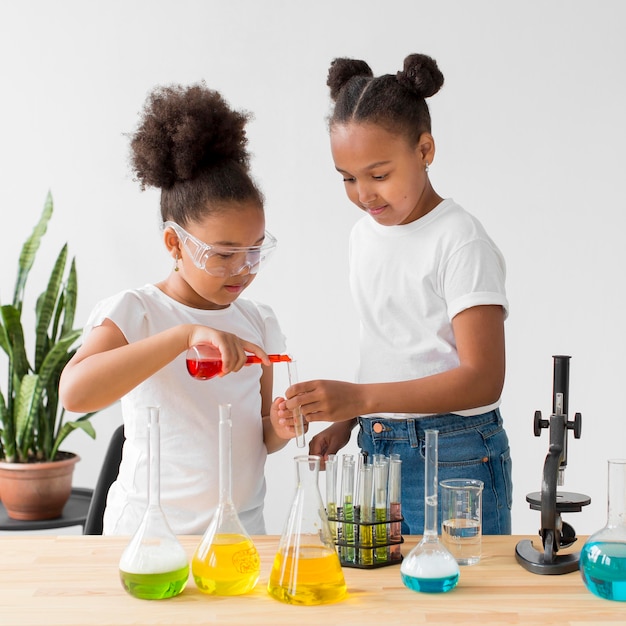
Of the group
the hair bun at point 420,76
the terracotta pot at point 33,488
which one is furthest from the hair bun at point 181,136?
the terracotta pot at point 33,488

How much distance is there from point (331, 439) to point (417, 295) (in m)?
0.36

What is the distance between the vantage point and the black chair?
2.09 m

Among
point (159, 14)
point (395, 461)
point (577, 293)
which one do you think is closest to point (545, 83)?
point (577, 293)

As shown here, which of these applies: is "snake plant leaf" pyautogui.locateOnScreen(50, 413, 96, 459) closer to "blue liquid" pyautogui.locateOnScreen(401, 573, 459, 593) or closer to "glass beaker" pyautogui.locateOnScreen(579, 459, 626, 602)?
"blue liquid" pyautogui.locateOnScreen(401, 573, 459, 593)

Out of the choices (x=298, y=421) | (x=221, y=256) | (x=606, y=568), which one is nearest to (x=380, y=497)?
(x=298, y=421)

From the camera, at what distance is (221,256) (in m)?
1.74

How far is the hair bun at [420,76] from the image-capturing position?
1828 mm

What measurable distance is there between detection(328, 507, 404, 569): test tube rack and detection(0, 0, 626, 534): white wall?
7.47 ft

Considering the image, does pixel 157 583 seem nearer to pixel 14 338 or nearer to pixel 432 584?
pixel 432 584

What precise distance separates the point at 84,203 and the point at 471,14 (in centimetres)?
181

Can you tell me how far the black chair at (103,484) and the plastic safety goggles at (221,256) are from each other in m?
0.64

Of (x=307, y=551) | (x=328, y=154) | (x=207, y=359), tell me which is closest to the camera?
(x=307, y=551)

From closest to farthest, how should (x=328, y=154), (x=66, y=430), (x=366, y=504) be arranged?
1. (x=366, y=504)
2. (x=66, y=430)
3. (x=328, y=154)

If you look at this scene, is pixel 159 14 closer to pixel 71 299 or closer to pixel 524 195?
pixel 71 299
